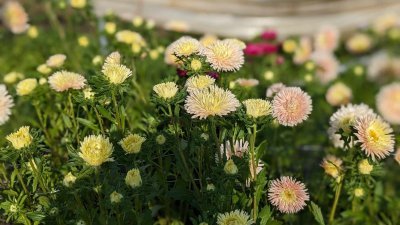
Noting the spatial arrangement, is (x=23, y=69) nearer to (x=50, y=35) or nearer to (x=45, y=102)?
(x=50, y=35)

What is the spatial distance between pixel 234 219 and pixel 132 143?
358 mm

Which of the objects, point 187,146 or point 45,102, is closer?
point 187,146

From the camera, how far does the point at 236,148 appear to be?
179 cm

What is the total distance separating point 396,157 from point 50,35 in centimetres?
266

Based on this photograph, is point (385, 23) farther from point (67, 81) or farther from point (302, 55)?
point (67, 81)

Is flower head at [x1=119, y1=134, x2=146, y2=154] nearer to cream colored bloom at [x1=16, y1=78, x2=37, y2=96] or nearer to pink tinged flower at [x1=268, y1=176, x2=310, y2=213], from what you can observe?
pink tinged flower at [x1=268, y1=176, x2=310, y2=213]

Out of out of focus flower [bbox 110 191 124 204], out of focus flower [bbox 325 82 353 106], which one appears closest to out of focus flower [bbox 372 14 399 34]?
out of focus flower [bbox 325 82 353 106]

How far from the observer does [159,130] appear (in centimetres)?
188

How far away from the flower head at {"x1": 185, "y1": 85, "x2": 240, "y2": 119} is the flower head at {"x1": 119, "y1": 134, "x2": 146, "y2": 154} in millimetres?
181

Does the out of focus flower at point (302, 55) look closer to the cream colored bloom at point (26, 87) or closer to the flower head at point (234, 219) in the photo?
the cream colored bloom at point (26, 87)

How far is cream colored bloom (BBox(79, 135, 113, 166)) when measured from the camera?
5.13 feet

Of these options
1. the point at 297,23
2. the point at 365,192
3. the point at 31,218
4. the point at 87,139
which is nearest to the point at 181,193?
the point at 87,139

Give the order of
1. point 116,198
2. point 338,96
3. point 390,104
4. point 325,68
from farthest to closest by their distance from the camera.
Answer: point 325,68 → point 390,104 → point 338,96 → point 116,198

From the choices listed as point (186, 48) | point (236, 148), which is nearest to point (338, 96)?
point (236, 148)
